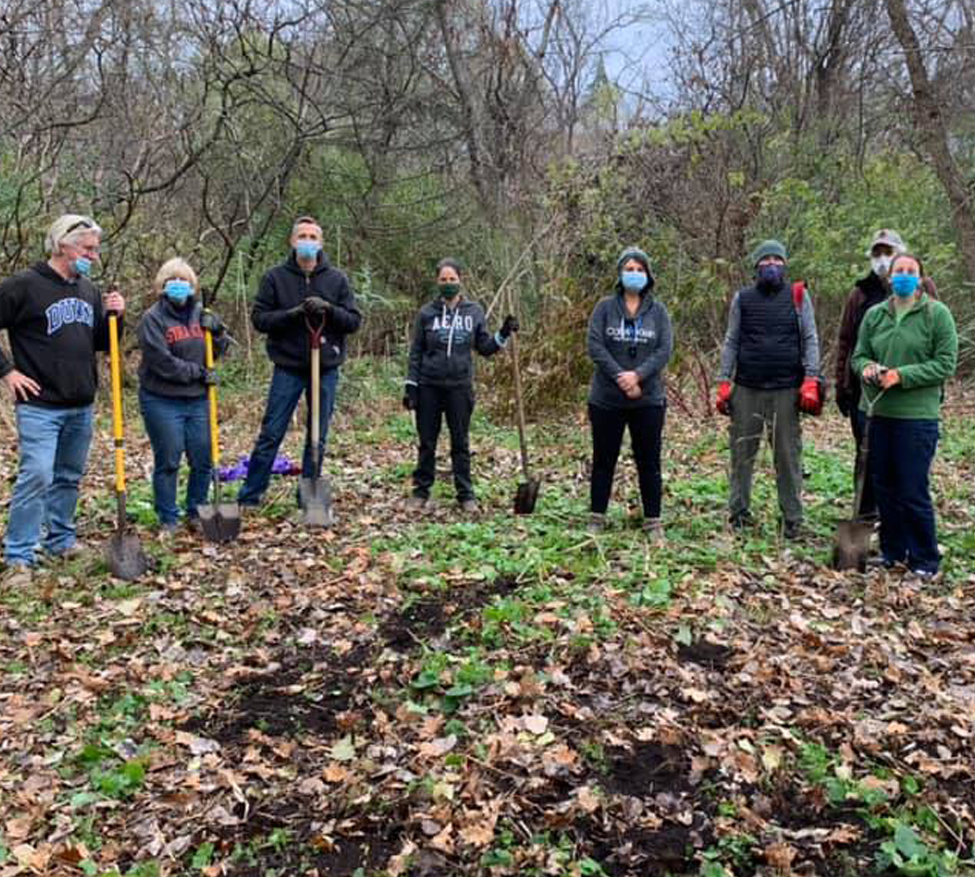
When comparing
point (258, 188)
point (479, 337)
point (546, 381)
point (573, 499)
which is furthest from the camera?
point (258, 188)

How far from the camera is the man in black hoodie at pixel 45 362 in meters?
5.25

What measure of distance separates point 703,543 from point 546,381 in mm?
4820

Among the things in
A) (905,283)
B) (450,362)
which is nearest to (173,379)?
(450,362)

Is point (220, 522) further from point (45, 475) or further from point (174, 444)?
point (45, 475)

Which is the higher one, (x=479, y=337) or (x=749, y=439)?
(x=479, y=337)

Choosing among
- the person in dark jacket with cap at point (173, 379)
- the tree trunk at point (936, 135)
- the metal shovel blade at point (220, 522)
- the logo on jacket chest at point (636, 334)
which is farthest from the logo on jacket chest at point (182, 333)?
the tree trunk at point (936, 135)

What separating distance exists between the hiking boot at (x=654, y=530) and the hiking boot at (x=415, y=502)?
1818mm

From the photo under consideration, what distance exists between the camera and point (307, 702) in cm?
412

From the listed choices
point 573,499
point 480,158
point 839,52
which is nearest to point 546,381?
point 573,499

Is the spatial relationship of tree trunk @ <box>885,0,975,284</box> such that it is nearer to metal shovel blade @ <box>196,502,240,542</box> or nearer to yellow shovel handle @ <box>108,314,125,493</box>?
A: metal shovel blade @ <box>196,502,240,542</box>

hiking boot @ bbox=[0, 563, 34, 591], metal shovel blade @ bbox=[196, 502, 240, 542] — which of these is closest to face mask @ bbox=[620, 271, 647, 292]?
metal shovel blade @ bbox=[196, 502, 240, 542]

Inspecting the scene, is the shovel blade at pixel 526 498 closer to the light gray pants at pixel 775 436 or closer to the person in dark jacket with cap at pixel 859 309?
the light gray pants at pixel 775 436

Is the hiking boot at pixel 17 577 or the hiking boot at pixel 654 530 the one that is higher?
the hiking boot at pixel 654 530

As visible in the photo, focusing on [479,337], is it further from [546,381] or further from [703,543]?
[546,381]
